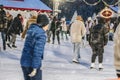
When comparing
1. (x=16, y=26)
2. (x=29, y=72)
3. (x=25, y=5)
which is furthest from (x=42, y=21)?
(x=25, y=5)

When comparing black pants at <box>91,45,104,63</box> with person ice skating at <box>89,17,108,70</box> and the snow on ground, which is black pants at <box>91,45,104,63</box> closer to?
person ice skating at <box>89,17,108,70</box>

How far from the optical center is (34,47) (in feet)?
22.8

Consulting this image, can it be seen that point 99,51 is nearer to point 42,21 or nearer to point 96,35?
point 96,35

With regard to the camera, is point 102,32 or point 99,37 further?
point 99,37

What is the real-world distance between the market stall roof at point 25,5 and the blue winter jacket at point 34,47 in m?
35.9

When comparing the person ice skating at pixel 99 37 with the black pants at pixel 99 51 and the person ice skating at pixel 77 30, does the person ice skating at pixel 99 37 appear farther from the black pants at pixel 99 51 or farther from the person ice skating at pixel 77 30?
the person ice skating at pixel 77 30

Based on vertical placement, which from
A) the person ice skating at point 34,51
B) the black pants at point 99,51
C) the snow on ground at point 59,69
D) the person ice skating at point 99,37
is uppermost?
the person ice skating at point 34,51

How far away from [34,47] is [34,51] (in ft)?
0.20

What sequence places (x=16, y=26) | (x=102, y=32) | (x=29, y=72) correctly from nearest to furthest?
(x=29, y=72) < (x=102, y=32) < (x=16, y=26)

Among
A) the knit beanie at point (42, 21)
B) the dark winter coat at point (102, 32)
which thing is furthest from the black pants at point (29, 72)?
the dark winter coat at point (102, 32)

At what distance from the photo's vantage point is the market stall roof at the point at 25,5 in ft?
142

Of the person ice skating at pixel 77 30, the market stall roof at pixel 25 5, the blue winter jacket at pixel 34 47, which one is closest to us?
the blue winter jacket at pixel 34 47

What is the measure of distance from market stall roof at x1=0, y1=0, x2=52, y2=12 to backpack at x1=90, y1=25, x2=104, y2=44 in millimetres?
29140

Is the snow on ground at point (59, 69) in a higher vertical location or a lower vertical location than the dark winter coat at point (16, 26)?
lower
